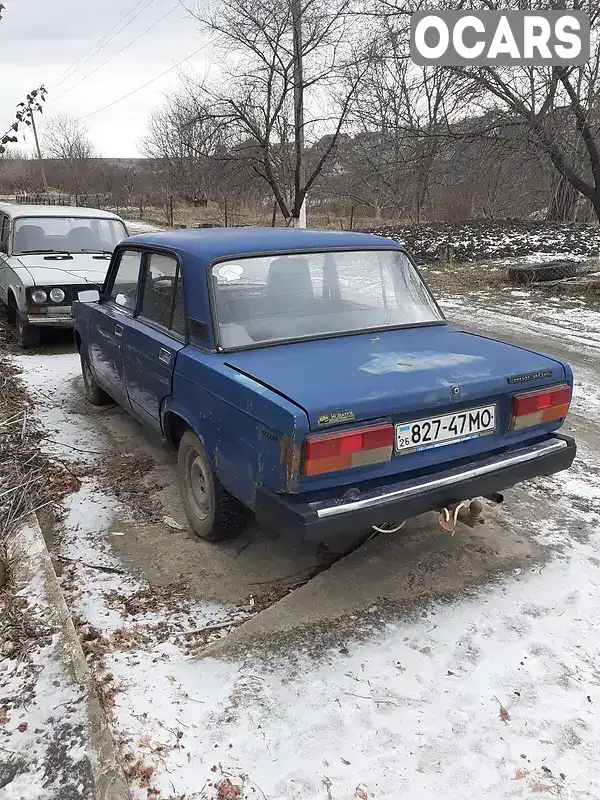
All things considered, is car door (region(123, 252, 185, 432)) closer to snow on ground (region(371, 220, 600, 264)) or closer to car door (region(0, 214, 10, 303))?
car door (region(0, 214, 10, 303))

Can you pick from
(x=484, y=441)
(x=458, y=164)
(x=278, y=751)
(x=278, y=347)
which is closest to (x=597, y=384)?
(x=484, y=441)

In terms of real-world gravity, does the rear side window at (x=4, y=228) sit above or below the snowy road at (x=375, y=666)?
above

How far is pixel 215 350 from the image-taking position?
10.2 ft

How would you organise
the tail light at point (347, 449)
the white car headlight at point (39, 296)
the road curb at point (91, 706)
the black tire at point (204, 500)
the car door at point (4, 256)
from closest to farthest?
the road curb at point (91, 706)
the tail light at point (347, 449)
the black tire at point (204, 500)
the white car headlight at point (39, 296)
the car door at point (4, 256)

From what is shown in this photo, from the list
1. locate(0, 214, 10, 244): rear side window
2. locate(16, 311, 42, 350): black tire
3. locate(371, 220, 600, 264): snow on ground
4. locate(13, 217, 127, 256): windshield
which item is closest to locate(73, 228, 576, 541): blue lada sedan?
locate(16, 311, 42, 350): black tire

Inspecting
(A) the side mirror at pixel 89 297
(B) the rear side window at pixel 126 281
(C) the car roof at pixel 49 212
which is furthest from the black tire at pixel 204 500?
(C) the car roof at pixel 49 212

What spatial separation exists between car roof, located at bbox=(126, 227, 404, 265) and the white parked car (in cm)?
341

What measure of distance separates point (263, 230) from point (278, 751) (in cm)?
292

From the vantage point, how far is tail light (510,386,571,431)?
3.00 metres

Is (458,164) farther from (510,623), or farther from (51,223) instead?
(510,623)

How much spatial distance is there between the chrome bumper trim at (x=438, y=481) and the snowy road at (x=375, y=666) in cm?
58

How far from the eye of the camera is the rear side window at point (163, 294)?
137 inches

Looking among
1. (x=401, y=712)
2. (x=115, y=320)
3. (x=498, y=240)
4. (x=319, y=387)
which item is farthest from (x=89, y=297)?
(x=498, y=240)

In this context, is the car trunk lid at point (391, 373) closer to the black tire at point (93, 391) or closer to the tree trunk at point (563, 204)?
the black tire at point (93, 391)
